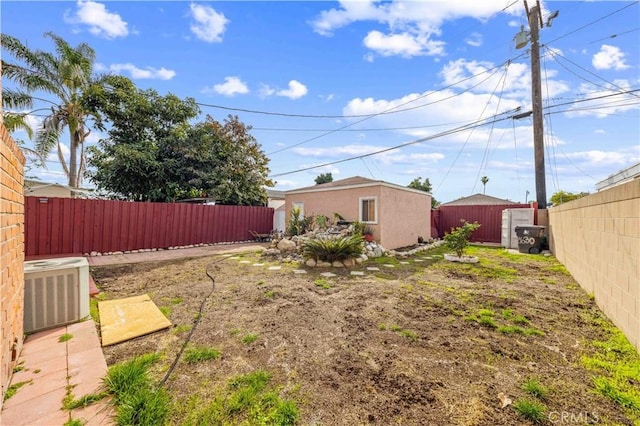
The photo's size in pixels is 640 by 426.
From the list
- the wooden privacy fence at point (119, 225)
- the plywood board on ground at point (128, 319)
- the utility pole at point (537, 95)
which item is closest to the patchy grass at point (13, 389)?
the plywood board on ground at point (128, 319)

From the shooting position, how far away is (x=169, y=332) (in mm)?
3090

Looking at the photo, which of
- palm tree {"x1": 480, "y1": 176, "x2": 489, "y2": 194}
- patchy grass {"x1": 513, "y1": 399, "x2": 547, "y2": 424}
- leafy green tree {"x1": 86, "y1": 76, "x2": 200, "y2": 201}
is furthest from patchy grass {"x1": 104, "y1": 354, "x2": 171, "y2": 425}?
palm tree {"x1": 480, "y1": 176, "x2": 489, "y2": 194}

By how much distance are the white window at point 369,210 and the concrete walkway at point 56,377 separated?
7.78m

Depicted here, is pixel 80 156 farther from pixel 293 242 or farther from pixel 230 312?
pixel 230 312

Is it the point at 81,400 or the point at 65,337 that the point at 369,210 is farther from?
the point at 81,400

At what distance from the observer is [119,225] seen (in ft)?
28.5

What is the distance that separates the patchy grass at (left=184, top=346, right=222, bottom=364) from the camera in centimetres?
250

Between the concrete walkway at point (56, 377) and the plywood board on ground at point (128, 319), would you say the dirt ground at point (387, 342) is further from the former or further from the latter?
the concrete walkway at point (56, 377)

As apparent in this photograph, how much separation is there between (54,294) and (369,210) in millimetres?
8094

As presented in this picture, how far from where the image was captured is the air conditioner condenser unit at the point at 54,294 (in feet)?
9.36

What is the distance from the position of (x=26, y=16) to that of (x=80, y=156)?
14.1 meters

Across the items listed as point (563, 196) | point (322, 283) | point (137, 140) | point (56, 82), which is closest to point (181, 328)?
point (322, 283)

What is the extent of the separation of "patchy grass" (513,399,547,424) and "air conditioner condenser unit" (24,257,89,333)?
182 inches

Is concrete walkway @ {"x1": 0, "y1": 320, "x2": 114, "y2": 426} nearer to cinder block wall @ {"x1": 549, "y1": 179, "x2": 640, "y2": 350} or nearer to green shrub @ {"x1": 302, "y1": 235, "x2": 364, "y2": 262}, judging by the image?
green shrub @ {"x1": 302, "y1": 235, "x2": 364, "y2": 262}
